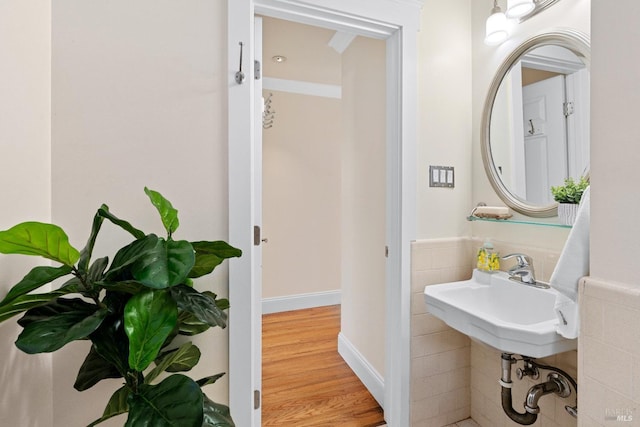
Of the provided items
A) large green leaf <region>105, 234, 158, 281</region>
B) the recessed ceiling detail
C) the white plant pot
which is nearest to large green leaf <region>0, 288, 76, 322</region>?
large green leaf <region>105, 234, 158, 281</region>

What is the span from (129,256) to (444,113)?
65.0 inches

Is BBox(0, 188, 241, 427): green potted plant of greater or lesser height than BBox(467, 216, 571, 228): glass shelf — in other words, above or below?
below

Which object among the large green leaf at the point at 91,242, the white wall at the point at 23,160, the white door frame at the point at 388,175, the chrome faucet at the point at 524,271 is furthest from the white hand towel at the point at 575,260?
the white wall at the point at 23,160

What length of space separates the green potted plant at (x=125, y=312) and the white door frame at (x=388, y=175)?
19.9 inches

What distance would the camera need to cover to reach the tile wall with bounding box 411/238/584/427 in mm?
1661

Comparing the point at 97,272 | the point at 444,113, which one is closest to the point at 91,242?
the point at 97,272

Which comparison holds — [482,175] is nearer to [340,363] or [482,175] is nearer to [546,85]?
[546,85]

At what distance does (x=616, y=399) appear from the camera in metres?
0.71

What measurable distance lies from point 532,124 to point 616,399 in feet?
4.05

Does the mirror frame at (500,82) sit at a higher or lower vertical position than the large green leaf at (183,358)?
higher

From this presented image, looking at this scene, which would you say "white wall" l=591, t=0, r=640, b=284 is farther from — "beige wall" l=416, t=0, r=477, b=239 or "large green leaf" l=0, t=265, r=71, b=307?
"large green leaf" l=0, t=265, r=71, b=307

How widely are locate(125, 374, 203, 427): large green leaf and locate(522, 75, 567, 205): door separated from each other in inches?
62.4

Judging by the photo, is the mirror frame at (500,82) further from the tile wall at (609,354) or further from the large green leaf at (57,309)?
the large green leaf at (57,309)

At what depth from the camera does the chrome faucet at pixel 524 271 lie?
142 centimetres
